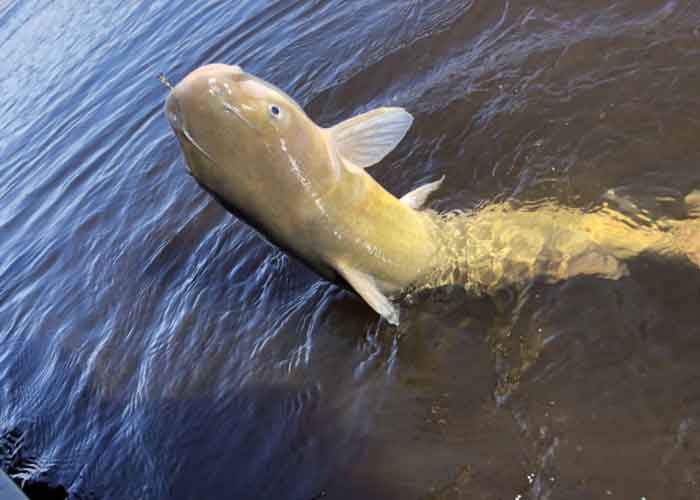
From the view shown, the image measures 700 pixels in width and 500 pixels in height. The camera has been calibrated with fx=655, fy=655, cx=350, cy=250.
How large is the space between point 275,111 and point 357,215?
766mm

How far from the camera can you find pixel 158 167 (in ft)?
27.5

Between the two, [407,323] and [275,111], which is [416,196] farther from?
[275,111]

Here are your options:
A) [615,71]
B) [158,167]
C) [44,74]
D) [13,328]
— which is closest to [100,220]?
[158,167]

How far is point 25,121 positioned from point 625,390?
43.8ft

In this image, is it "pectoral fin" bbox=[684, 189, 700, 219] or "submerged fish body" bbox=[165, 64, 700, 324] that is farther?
"pectoral fin" bbox=[684, 189, 700, 219]

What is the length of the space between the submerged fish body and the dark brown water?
0.57ft

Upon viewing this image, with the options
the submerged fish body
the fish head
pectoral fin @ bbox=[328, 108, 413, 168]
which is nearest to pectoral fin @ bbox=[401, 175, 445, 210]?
the submerged fish body

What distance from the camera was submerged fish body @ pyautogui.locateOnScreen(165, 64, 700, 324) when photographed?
122 inches

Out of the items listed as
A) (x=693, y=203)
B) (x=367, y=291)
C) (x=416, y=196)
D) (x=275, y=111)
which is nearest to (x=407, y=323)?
(x=367, y=291)

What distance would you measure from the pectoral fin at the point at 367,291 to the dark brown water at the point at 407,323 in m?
0.58

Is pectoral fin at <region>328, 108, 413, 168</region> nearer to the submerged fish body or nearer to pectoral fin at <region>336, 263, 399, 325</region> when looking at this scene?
the submerged fish body

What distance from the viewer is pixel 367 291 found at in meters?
3.57

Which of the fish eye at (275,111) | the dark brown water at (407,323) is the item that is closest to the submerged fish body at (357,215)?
the fish eye at (275,111)

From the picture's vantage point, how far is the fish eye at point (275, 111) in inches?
126
